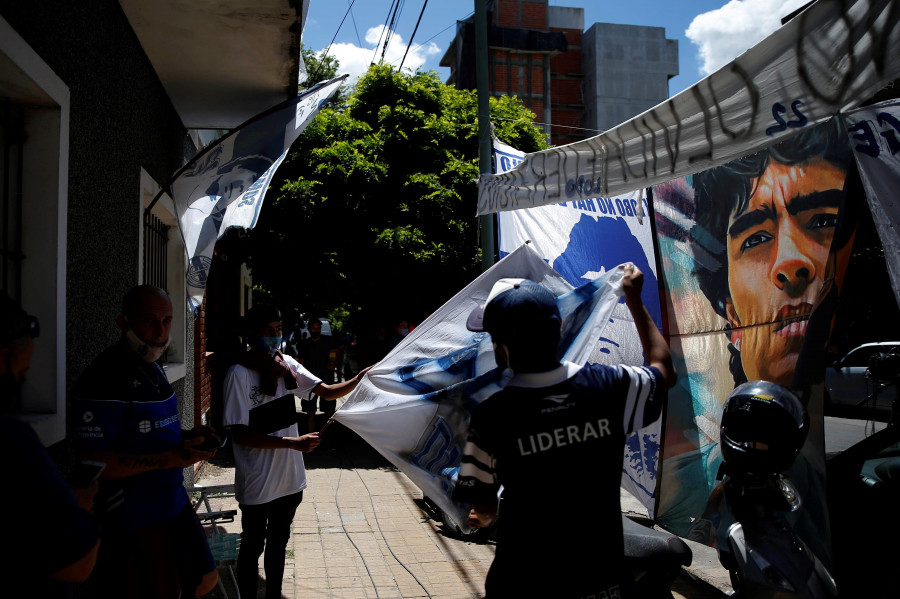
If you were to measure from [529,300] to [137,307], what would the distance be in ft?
5.41

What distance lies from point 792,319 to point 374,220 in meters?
8.06

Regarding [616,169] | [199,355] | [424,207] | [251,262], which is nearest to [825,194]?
[616,169]

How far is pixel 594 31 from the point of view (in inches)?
1794

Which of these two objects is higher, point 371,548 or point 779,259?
point 779,259

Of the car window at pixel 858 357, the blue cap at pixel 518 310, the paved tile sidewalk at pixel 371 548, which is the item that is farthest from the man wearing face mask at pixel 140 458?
the car window at pixel 858 357

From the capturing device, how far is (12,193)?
3.17 meters

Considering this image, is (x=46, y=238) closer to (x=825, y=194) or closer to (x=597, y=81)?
(x=825, y=194)

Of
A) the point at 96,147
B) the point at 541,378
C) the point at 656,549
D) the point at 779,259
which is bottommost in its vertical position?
the point at 656,549

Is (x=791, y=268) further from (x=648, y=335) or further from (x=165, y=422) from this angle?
(x=165, y=422)

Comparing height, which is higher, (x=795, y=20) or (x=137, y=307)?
(x=795, y=20)

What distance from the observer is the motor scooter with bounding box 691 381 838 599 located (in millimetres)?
2477

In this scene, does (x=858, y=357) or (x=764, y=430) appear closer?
(x=764, y=430)

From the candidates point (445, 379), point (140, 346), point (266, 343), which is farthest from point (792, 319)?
point (140, 346)

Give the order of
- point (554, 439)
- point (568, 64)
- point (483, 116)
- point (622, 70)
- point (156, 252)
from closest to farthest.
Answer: point (554, 439)
point (156, 252)
point (483, 116)
point (622, 70)
point (568, 64)
